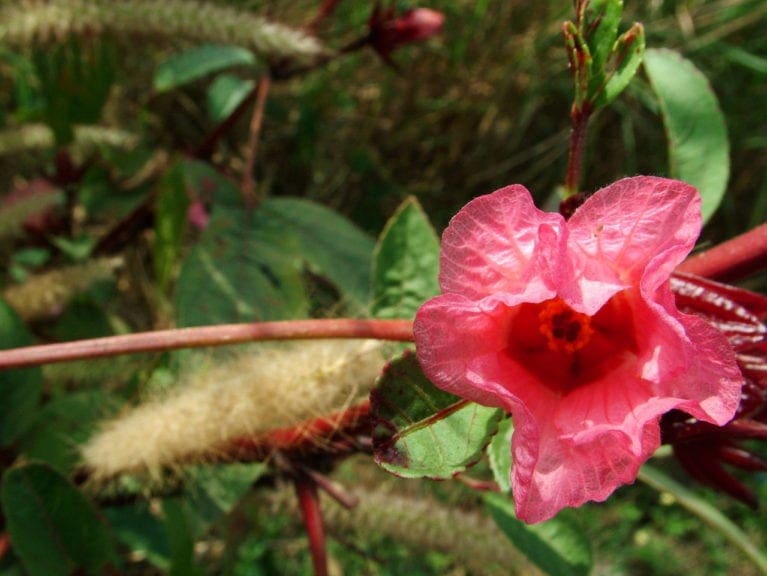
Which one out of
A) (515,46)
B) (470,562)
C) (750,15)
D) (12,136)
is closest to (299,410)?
(470,562)

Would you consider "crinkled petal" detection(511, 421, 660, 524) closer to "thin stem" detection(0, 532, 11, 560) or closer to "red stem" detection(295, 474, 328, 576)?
"red stem" detection(295, 474, 328, 576)

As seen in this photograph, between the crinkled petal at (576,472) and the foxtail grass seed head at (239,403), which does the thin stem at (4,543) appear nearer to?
the foxtail grass seed head at (239,403)

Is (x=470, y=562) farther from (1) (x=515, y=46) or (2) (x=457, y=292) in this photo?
(1) (x=515, y=46)

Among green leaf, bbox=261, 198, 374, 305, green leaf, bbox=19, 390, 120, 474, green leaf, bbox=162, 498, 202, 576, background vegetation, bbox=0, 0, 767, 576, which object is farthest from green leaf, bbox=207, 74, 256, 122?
green leaf, bbox=162, 498, 202, 576

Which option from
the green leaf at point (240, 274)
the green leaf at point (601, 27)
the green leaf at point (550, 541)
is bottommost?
the green leaf at point (550, 541)

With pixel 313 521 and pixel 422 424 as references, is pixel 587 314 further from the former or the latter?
pixel 313 521

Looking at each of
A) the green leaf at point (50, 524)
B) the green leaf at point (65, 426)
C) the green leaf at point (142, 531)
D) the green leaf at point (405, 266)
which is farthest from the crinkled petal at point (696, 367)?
the green leaf at point (142, 531)

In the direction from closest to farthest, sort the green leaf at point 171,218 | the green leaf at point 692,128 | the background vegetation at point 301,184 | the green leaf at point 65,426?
1. the green leaf at point 692,128
2. the green leaf at point 65,426
3. the background vegetation at point 301,184
4. the green leaf at point 171,218

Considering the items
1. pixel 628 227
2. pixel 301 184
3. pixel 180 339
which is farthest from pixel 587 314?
pixel 301 184
